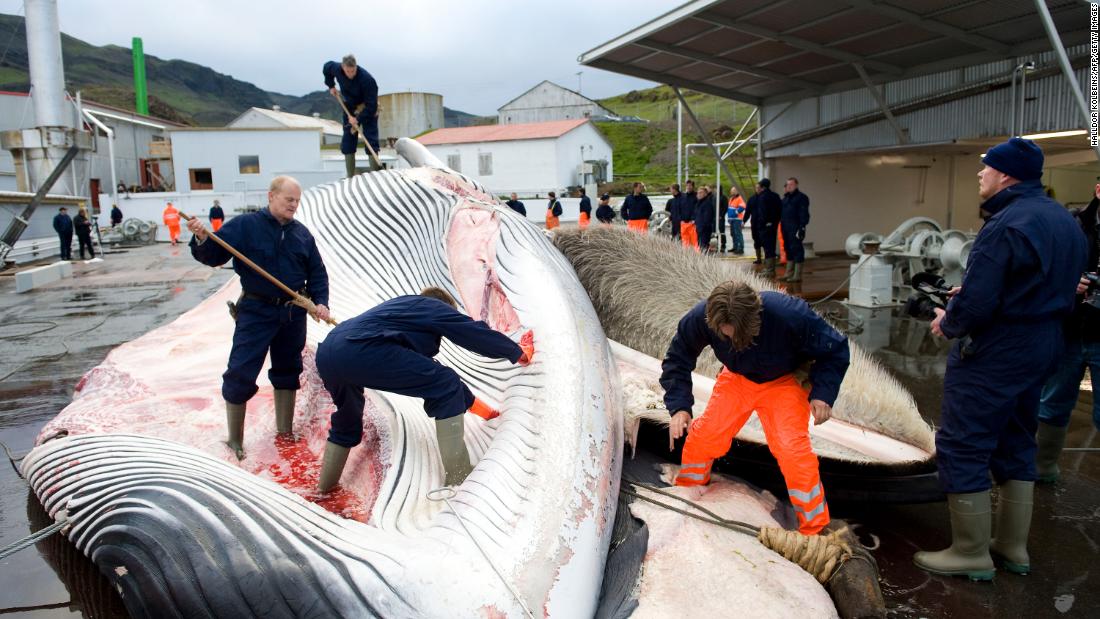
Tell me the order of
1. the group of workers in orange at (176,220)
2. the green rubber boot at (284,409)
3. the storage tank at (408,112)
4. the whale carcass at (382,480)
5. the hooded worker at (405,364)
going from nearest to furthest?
the whale carcass at (382,480) < the hooded worker at (405,364) < the green rubber boot at (284,409) < the group of workers in orange at (176,220) < the storage tank at (408,112)

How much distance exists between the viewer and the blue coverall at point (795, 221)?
1251cm

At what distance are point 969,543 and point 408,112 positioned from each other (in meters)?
71.8

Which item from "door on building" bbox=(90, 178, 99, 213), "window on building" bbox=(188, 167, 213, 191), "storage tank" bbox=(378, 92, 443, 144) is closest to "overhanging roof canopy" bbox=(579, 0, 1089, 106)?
"window on building" bbox=(188, 167, 213, 191)

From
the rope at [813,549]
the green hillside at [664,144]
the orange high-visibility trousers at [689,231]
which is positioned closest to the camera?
the rope at [813,549]

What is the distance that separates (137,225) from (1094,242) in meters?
30.4

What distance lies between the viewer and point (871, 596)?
9.80 ft

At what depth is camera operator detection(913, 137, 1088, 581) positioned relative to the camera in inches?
132

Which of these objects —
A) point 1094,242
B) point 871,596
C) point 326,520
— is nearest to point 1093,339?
point 1094,242

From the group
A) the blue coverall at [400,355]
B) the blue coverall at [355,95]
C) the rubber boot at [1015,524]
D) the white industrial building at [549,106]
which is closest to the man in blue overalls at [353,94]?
the blue coverall at [355,95]

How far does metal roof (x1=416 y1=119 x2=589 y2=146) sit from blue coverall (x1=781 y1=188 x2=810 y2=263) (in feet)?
111

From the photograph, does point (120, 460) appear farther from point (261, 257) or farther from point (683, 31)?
point (683, 31)

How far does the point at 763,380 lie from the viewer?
3.76 meters

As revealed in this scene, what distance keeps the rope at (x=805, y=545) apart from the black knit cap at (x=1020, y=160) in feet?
6.03

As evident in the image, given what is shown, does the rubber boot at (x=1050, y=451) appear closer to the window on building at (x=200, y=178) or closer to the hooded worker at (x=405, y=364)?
the hooded worker at (x=405, y=364)
